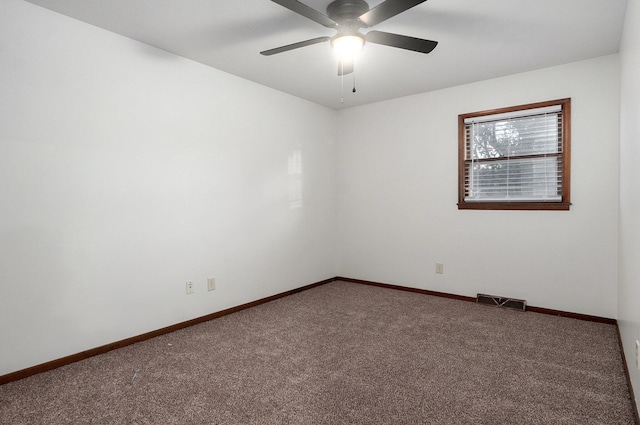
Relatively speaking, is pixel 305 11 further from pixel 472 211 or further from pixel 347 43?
pixel 472 211

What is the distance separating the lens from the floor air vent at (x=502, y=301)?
11.8 ft

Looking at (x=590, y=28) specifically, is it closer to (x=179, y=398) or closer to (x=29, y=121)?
(x=179, y=398)

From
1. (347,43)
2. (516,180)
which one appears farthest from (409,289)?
(347,43)

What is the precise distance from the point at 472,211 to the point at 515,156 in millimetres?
713

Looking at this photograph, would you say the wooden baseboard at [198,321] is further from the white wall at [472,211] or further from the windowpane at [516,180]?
the windowpane at [516,180]

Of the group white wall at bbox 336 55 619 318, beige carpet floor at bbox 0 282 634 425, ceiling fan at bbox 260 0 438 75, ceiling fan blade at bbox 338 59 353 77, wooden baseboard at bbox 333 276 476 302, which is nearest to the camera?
beige carpet floor at bbox 0 282 634 425

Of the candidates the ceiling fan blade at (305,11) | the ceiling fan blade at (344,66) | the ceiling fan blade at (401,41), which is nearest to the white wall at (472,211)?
the ceiling fan blade at (344,66)

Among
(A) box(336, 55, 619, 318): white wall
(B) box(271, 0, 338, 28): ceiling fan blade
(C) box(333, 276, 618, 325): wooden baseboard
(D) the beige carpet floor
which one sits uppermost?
(B) box(271, 0, 338, 28): ceiling fan blade

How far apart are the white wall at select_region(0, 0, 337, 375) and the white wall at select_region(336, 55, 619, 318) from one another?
123 centimetres

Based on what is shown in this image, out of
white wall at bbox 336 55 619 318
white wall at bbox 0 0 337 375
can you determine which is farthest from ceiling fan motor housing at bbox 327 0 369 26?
white wall at bbox 336 55 619 318

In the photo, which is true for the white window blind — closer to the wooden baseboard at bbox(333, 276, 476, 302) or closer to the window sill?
the window sill

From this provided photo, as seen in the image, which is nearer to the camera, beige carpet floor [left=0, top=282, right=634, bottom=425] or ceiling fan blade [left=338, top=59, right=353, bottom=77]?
beige carpet floor [left=0, top=282, right=634, bottom=425]

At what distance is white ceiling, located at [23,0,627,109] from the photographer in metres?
2.34

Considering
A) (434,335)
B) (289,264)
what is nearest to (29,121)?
(289,264)
